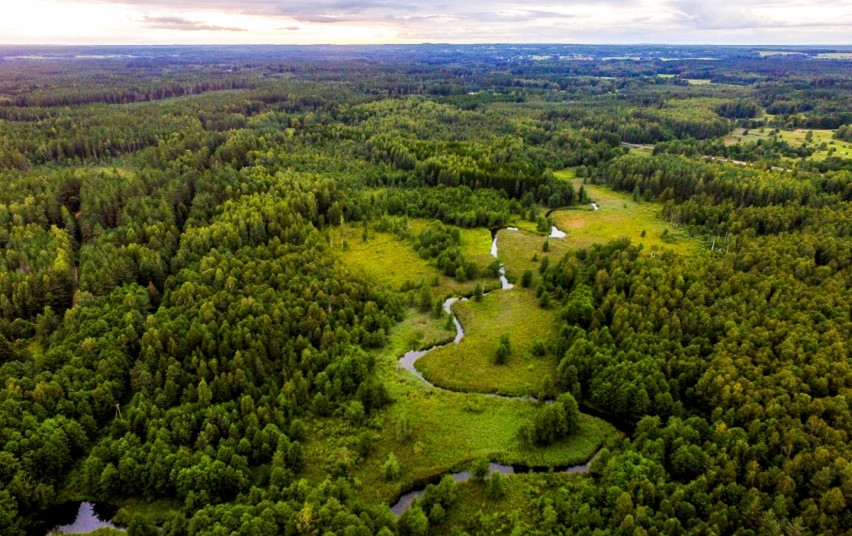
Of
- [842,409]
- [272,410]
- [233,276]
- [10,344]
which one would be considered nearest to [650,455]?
[842,409]

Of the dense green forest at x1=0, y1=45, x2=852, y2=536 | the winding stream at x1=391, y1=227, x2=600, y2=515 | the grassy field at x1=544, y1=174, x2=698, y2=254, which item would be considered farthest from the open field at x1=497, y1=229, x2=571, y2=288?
the winding stream at x1=391, y1=227, x2=600, y2=515

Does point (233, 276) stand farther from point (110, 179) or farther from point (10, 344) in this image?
point (110, 179)

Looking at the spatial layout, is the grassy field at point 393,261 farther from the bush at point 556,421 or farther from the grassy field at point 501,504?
the grassy field at point 501,504

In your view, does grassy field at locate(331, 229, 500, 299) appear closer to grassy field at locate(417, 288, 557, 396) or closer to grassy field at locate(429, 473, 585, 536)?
grassy field at locate(417, 288, 557, 396)

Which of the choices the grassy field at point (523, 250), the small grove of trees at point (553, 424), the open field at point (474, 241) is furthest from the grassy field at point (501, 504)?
the open field at point (474, 241)

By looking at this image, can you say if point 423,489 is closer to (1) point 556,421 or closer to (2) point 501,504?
(2) point 501,504
